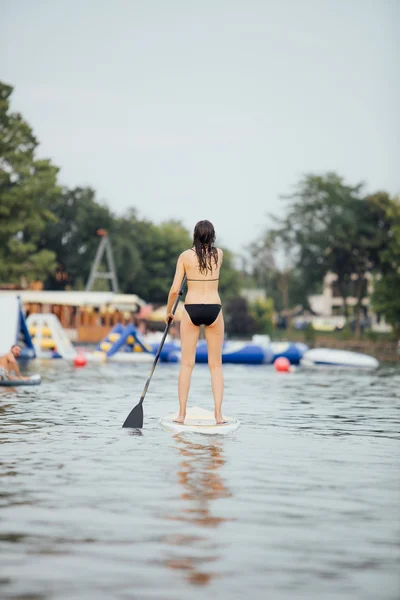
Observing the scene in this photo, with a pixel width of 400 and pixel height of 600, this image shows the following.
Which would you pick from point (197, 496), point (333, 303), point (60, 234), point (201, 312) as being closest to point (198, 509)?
point (197, 496)

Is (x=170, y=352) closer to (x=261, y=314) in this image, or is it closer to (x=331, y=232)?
(x=331, y=232)

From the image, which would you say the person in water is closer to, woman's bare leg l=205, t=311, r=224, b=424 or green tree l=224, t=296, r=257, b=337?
woman's bare leg l=205, t=311, r=224, b=424

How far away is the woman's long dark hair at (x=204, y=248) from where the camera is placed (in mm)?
12289

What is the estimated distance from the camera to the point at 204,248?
12.3m

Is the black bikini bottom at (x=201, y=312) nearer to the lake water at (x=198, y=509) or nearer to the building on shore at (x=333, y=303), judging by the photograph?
the lake water at (x=198, y=509)

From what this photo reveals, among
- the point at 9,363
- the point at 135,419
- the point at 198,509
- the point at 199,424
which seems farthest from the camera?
the point at 9,363

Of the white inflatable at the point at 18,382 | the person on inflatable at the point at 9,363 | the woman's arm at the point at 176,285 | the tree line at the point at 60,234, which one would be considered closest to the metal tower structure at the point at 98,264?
the tree line at the point at 60,234

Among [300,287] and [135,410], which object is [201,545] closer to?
[135,410]

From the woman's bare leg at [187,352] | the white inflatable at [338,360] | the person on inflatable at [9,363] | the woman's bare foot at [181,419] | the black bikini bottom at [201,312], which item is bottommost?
the white inflatable at [338,360]

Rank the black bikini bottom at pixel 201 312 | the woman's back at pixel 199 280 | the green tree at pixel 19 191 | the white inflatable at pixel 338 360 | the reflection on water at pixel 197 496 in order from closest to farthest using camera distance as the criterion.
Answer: the reflection on water at pixel 197 496 < the black bikini bottom at pixel 201 312 < the woman's back at pixel 199 280 < the white inflatable at pixel 338 360 < the green tree at pixel 19 191

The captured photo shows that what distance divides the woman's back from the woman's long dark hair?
3cm

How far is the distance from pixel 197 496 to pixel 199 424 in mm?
4707

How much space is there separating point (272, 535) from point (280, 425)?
7.41 metres

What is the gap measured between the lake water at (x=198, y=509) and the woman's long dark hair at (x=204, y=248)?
6.06ft
